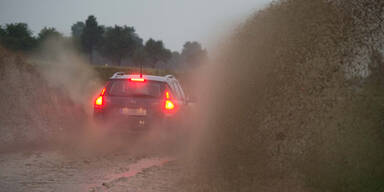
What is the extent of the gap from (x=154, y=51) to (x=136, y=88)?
385 ft

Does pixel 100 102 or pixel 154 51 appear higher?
pixel 154 51

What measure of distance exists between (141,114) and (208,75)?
169 centimetres

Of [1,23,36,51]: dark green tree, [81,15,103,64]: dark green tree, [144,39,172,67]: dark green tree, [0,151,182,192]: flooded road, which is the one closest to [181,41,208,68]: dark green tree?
[144,39,172,67]: dark green tree

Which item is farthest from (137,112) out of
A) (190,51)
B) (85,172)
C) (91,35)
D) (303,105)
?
(190,51)

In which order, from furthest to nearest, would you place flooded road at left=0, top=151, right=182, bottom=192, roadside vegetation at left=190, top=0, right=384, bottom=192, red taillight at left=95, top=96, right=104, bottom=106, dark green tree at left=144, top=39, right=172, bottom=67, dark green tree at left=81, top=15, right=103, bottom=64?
dark green tree at left=144, top=39, right=172, bottom=67, dark green tree at left=81, top=15, right=103, bottom=64, red taillight at left=95, top=96, right=104, bottom=106, flooded road at left=0, top=151, right=182, bottom=192, roadside vegetation at left=190, top=0, right=384, bottom=192

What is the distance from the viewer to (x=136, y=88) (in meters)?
14.4

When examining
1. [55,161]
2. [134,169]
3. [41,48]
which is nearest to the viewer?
[134,169]

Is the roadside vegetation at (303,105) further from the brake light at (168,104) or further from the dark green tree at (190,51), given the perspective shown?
the dark green tree at (190,51)

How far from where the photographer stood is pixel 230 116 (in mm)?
10250

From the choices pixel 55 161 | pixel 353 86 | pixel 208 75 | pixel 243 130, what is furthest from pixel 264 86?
pixel 55 161

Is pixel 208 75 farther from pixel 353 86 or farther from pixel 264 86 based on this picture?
pixel 353 86

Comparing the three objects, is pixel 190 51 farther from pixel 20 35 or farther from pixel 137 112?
pixel 137 112

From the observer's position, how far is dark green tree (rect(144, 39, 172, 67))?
13075cm

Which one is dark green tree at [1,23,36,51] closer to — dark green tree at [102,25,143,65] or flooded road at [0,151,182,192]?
dark green tree at [102,25,143,65]
